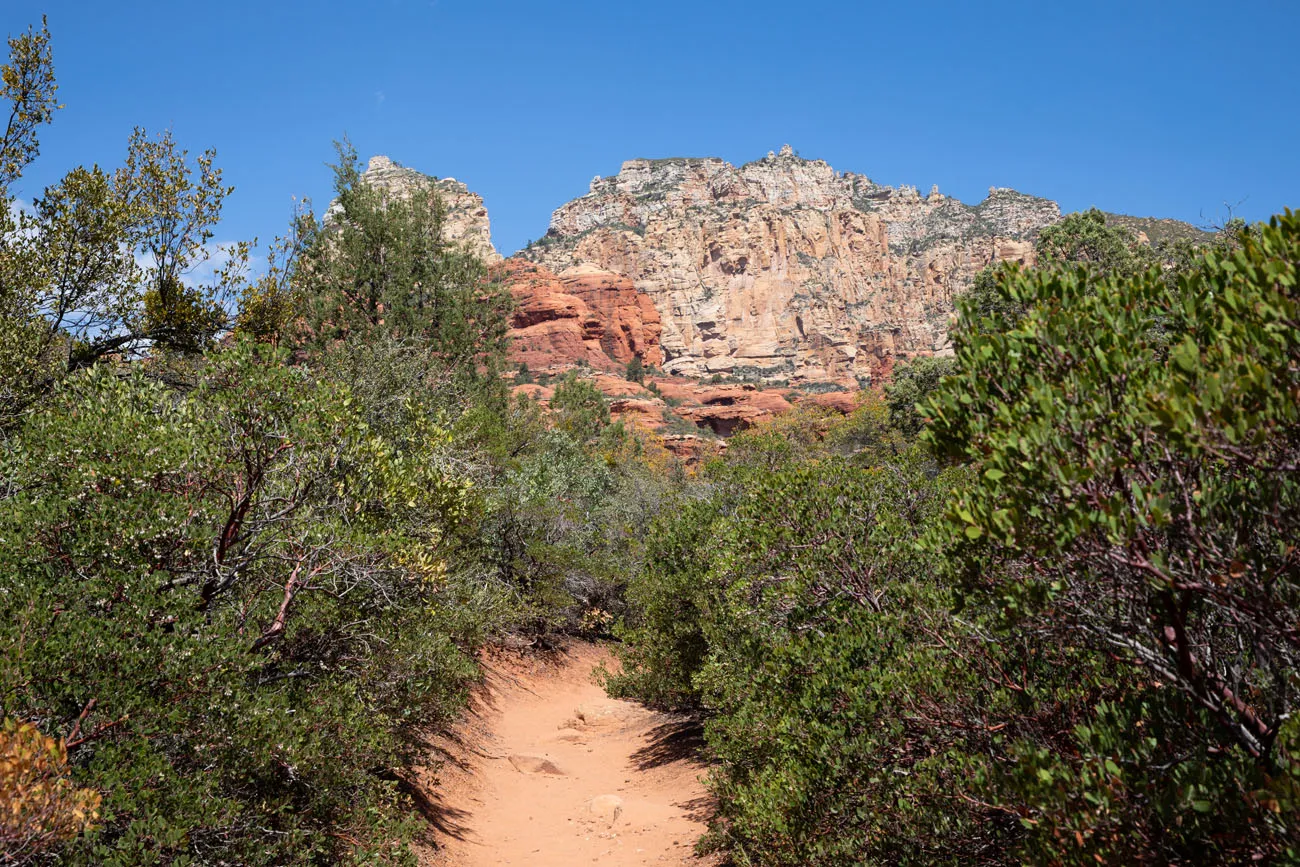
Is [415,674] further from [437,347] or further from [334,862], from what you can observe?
[437,347]

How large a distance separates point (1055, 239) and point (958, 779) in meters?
24.6

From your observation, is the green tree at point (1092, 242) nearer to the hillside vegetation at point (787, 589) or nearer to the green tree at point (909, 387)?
the green tree at point (909, 387)

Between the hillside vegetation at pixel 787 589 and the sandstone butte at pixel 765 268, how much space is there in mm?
104558

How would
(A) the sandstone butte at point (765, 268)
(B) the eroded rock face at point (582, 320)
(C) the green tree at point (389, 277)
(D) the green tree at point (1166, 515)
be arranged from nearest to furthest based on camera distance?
(D) the green tree at point (1166, 515) → (C) the green tree at point (389, 277) → (B) the eroded rock face at point (582, 320) → (A) the sandstone butte at point (765, 268)

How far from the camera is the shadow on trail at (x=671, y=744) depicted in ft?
51.2

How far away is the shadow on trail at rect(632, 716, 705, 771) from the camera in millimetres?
15617

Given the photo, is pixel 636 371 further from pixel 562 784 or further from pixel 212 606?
pixel 212 606

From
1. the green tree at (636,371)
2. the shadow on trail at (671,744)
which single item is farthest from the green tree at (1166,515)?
the green tree at (636,371)

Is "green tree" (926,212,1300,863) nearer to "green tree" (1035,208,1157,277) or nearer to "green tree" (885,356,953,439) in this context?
"green tree" (1035,208,1157,277)

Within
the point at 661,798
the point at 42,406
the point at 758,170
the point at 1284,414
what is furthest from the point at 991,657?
the point at 758,170

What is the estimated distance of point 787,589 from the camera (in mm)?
7527

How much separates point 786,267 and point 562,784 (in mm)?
132301

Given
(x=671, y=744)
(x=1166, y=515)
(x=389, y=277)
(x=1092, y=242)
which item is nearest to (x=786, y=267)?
(x=1092, y=242)

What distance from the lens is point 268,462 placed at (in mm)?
6469
